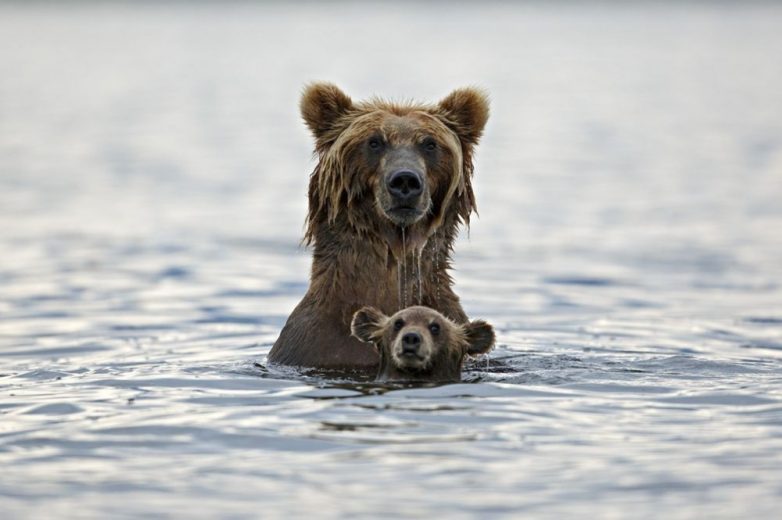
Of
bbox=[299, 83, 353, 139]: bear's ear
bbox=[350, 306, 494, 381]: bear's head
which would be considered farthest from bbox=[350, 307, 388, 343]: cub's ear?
bbox=[299, 83, 353, 139]: bear's ear

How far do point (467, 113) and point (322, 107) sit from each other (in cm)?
111

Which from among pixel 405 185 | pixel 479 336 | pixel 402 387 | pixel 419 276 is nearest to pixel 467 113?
pixel 405 185

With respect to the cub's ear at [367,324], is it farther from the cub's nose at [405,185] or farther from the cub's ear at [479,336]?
the cub's nose at [405,185]

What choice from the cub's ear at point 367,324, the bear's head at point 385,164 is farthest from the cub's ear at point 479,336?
the bear's head at point 385,164

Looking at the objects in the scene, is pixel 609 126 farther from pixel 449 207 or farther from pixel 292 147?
pixel 449 207

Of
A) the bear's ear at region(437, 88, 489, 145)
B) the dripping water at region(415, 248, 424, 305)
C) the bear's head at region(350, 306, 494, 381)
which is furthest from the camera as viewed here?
the bear's ear at region(437, 88, 489, 145)

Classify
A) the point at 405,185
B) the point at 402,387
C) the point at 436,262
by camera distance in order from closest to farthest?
the point at 402,387, the point at 405,185, the point at 436,262

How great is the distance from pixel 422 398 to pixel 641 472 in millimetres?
2204

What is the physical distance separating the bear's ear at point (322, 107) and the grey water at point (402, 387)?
1.89 m

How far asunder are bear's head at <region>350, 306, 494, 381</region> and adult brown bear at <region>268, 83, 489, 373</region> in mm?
330

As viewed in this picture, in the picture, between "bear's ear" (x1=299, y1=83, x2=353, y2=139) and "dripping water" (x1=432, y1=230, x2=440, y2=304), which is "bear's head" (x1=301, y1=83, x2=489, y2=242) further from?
"dripping water" (x1=432, y1=230, x2=440, y2=304)

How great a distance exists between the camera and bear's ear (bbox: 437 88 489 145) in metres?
12.4

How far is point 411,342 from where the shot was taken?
11.1 meters

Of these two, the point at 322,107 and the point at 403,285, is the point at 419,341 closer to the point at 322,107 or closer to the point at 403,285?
the point at 403,285
